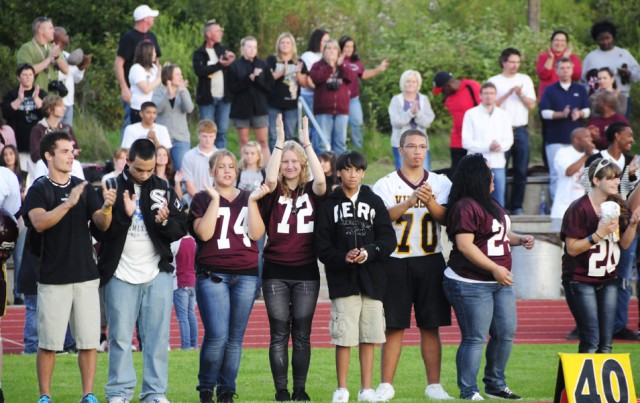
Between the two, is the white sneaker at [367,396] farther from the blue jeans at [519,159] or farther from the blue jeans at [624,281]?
the blue jeans at [519,159]

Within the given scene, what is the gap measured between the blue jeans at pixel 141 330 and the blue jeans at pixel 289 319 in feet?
2.56

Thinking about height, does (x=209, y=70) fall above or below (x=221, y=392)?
above

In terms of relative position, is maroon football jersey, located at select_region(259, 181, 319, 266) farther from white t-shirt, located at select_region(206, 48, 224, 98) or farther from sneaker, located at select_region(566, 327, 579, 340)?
white t-shirt, located at select_region(206, 48, 224, 98)

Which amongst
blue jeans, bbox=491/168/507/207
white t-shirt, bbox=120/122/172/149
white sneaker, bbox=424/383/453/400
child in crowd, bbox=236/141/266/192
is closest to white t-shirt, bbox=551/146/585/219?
blue jeans, bbox=491/168/507/207

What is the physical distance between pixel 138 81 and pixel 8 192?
550cm

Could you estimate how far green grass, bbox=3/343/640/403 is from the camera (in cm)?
1028

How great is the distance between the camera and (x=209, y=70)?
16859 millimetres

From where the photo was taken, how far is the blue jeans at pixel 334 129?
17375mm

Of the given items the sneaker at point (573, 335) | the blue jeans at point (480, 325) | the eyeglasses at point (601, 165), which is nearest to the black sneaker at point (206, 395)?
the blue jeans at point (480, 325)

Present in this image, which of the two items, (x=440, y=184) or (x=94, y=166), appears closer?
(x=440, y=184)

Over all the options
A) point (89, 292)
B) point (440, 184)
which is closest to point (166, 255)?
point (89, 292)

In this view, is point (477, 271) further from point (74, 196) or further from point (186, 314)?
point (186, 314)

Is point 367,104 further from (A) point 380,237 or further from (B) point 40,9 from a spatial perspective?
(A) point 380,237

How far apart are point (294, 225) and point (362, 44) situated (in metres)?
18.0
